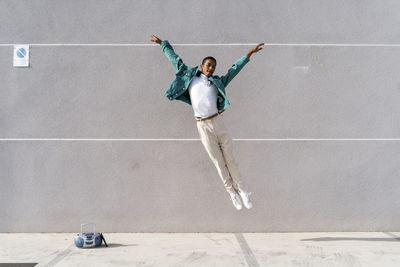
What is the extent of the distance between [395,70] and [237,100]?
6.57 feet

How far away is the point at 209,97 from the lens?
4.41 m

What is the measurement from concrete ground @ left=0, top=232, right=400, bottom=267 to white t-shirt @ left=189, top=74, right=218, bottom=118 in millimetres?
1469

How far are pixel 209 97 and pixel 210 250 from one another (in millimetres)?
1626

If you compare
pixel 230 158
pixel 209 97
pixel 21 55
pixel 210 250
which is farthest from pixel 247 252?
pixel 21 55

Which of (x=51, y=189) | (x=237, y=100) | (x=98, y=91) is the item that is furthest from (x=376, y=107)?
(x=51, y=189)

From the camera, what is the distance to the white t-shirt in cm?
440

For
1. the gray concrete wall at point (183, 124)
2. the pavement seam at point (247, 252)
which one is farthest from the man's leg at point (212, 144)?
the pavement seam at point (247, 252)

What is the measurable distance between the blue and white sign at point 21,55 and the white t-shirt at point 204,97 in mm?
2175

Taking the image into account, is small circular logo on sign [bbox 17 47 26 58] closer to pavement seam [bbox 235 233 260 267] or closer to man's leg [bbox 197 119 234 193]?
man's leg [bbox 197 119 234 193]

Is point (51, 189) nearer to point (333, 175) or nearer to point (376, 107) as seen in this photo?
point (333, 175)

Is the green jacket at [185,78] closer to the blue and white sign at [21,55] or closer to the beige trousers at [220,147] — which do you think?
the beige trousers at [220,147]

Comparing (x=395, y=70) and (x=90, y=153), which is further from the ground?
(x=395, y=70)

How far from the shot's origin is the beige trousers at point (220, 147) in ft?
14.6

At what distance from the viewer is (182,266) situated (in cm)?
388
